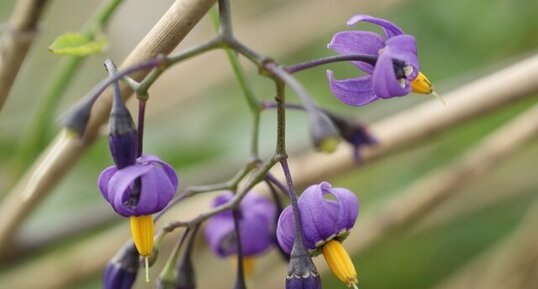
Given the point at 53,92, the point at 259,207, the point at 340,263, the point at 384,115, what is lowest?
the point at 340,263

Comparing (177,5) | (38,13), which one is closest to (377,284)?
(38,13)

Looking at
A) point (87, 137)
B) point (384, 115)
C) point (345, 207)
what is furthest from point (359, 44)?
point (384, 115)

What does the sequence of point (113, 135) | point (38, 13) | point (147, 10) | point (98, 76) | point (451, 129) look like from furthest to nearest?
point (147, 10) → point (98, 76) → point (451, 129) → point (38, 13) → point (113, 135)

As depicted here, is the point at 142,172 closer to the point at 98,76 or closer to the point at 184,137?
the point at 184,137

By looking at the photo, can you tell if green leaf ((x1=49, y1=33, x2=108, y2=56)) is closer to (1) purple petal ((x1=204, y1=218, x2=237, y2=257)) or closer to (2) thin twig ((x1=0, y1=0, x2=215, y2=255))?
(2) thin twig ((x1=0, y1=0, x2=215, y2=255))

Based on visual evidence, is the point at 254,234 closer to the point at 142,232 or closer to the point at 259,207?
the point at 259,207
